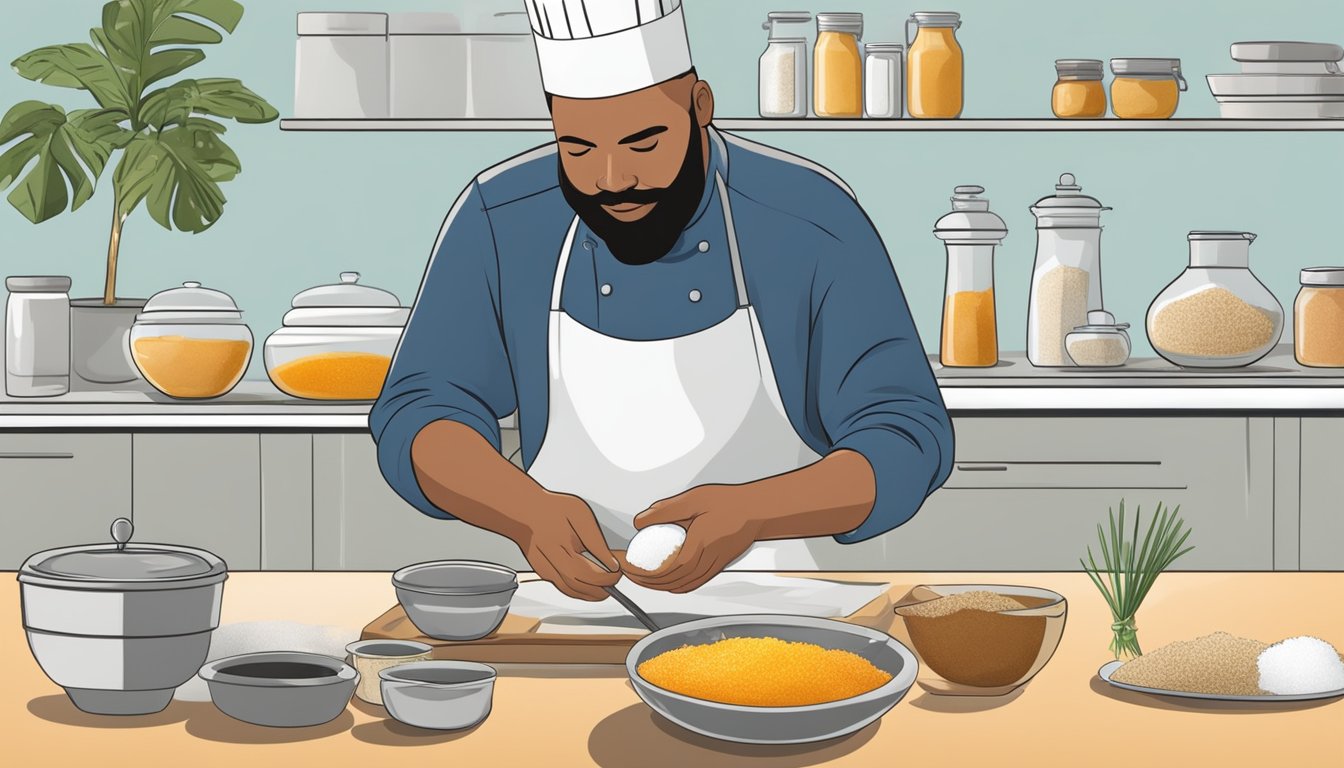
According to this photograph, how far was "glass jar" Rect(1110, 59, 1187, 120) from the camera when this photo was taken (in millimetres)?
2844

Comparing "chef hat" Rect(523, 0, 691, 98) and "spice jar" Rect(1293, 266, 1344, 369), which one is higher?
"chef hat" Rect(523, 0, 691, 98)

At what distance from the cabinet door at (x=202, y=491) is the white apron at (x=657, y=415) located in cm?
103

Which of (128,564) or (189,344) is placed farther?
(189,344)

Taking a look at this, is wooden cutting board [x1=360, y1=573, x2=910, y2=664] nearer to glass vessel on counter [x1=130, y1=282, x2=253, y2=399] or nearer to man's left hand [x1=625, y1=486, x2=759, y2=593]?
man's left hand [x1=625, y1=486, x2=759, y2=593]

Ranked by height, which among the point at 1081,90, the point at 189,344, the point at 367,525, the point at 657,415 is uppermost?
the point at 1081,90

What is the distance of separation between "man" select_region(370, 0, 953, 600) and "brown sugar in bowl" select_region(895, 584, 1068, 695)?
1.23 feet

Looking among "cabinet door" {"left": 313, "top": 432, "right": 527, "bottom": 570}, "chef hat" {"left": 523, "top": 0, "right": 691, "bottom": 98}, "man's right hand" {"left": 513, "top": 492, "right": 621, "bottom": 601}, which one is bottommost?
"cabinet door" {"left": 313, "top": 432, "right": 527, "bottom": 570}

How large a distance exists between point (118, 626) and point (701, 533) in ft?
1.55

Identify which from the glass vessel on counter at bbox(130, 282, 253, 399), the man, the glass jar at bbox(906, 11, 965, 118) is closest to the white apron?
the man

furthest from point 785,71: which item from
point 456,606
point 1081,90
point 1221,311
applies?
point 456,606

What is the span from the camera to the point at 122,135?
2.78 m

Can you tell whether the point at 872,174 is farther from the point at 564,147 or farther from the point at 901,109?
the point at 564,147

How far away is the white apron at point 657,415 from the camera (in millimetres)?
1715

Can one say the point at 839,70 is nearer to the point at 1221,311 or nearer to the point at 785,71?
the point at 785,71
